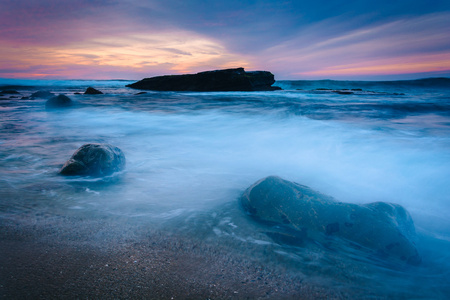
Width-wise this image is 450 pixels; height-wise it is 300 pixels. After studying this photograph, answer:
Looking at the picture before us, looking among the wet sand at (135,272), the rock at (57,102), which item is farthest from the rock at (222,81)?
the wet sand at (135,272)

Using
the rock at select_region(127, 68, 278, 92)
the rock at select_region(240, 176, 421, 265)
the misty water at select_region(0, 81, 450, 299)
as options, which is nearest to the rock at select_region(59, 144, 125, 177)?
the misty water at select_region(0, 81, 450, 299)

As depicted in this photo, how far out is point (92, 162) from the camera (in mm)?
3428

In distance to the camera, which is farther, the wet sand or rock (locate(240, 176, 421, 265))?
rock (locate(240, 176, 421, 265))

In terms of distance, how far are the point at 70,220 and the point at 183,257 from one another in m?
1.23

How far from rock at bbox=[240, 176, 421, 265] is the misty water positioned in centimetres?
15

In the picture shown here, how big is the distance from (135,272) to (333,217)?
68.5 inches

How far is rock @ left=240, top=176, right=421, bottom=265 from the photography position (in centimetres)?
201

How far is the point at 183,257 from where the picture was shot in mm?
1827

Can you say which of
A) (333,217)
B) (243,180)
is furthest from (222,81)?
(333,217)

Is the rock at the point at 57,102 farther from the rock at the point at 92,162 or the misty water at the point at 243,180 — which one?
the rock at the point at 92,162

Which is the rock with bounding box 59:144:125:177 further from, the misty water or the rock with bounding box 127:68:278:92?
the rock with bounding box 127:68:278:92

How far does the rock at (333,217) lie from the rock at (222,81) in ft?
81.2

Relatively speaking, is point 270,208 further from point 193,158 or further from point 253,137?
point 253,137

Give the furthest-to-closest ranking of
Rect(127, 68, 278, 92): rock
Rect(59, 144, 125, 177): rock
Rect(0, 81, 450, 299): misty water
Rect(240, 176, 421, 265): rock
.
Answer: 1. Rect(127, 68, 278, 92): rock
2. Rect(59, 144, 125, 177): rock
3. Rect(240, 176, 421, 265): rock
4. Rect(0, 81, 450, 299): misty water
